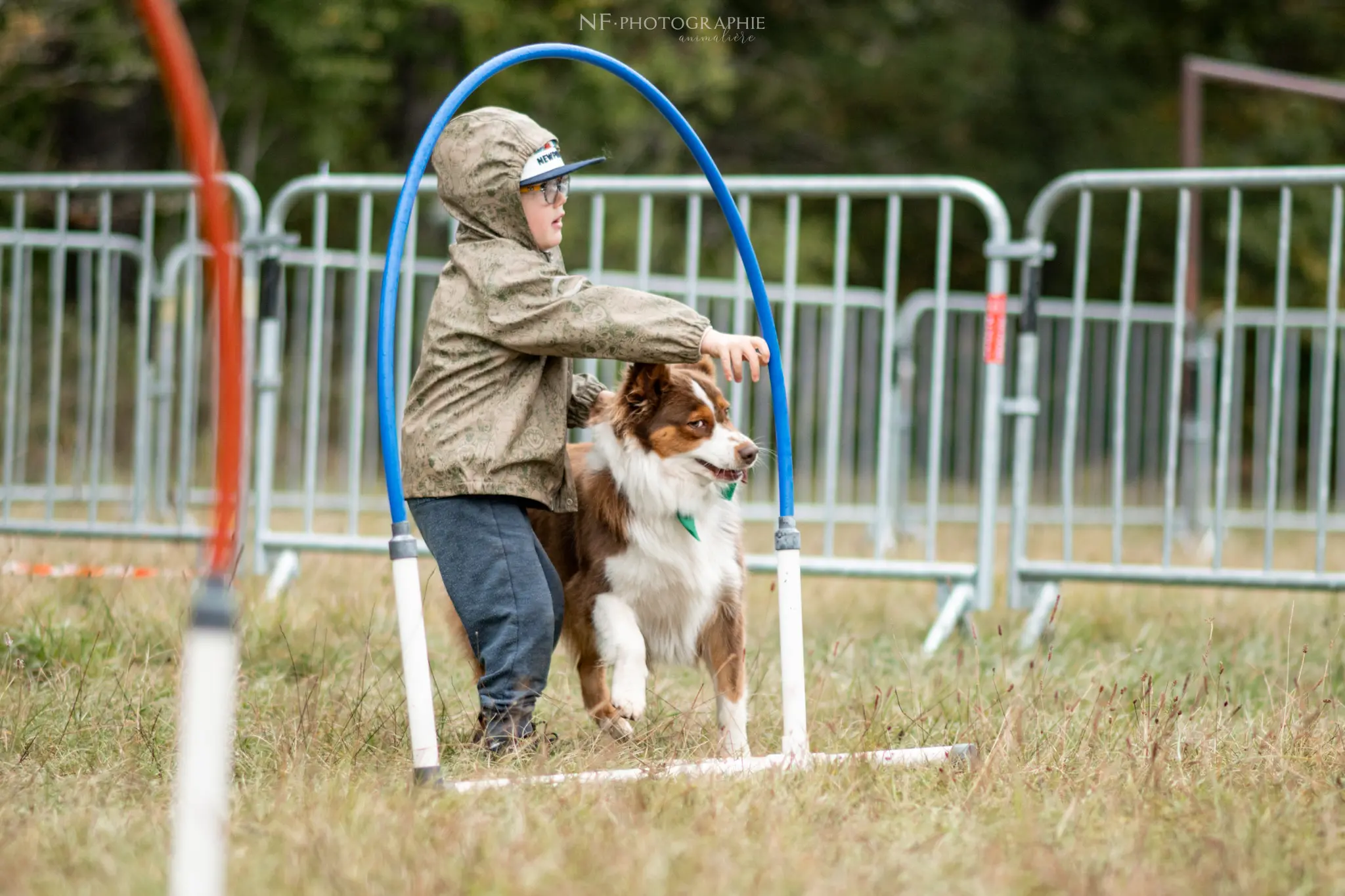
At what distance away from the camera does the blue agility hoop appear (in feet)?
9.57

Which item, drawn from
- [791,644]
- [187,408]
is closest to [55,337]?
[187,408]

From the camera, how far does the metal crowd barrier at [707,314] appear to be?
5605 millimetres

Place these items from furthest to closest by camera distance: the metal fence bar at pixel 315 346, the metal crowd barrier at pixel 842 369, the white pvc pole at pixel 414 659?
1. the metal fence bar at pixel 315 346
2. the metal crowd barrier at pixel 842 369
3. the white pvc pole at pixel 414 659

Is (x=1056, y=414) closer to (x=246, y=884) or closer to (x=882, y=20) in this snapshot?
(x=882, y=20)

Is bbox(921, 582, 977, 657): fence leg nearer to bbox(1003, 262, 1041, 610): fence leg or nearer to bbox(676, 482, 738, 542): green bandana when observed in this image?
bbox(1003, 262, 1041, 610): fence leg

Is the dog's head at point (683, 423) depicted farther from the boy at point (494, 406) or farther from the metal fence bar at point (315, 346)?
the metal fence bar at point (315, 346)

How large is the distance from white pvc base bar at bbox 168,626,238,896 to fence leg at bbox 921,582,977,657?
349cm

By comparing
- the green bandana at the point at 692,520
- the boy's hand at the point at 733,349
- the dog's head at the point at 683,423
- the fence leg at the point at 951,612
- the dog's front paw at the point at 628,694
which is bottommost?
the fence leg at the point at 951,612

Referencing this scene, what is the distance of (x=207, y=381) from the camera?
42.7 ft

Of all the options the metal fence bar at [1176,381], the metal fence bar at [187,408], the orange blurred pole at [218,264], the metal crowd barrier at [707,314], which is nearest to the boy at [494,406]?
the orange blurred pole at [218,264]

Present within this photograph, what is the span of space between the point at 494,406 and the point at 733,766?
1.01 meters

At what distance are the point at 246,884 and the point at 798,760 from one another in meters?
1.33

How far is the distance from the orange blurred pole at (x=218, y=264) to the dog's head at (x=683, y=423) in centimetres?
168

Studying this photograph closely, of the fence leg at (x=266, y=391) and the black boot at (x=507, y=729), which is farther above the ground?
the fence leg at (x=266, y=391)
